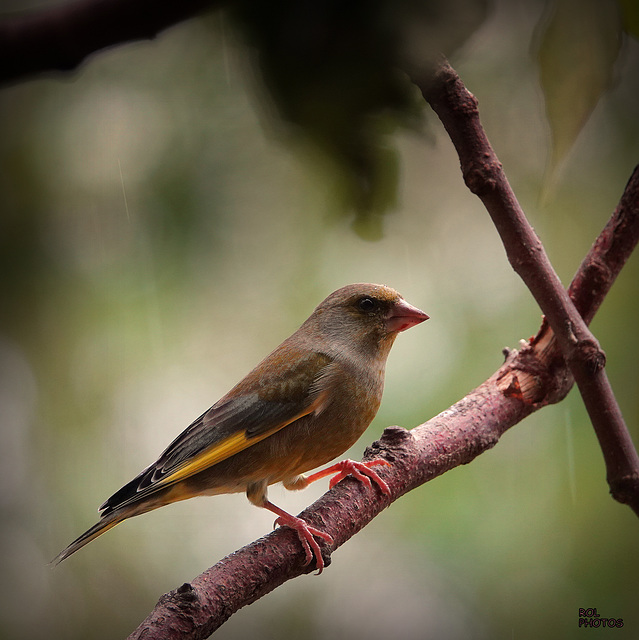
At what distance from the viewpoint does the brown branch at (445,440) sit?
2.71ft

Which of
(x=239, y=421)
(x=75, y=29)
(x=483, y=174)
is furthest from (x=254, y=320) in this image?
(x=75, y=29)

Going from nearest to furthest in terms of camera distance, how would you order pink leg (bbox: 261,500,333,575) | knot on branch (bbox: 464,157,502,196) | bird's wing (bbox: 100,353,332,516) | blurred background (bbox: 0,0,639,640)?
blurred background (bbox: 0,0,639,640) → knot on branch (bbox: 464,157,502,196) → pink leg (bbox: 261,500,333,575) → bird's wing (bbox: 100,353,332,516)

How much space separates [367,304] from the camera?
1183mm

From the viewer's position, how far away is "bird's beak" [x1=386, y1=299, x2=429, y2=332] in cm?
111

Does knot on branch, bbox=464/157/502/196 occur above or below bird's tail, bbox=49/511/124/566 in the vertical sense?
above

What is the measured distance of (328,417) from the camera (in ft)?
3.64

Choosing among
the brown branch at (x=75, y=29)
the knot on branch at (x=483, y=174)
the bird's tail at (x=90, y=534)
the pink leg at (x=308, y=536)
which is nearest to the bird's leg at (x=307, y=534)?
the pink leg at (x=308, y=536)

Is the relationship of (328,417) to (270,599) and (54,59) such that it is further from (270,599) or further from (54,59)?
(54,59)

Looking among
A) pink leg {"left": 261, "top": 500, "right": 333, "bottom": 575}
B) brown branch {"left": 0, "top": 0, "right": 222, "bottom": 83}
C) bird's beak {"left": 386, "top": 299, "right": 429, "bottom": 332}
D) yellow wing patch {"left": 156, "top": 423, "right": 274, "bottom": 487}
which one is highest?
brown branch {"left": 0, "top": 0, "right": 222, "bottom": 83}

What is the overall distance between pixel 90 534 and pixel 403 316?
579 millimetres

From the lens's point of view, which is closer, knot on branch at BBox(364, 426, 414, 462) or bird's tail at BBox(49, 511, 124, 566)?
bird's tail at BBox(49, 511, 124, 566)

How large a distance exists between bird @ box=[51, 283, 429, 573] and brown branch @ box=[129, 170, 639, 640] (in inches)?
1.8

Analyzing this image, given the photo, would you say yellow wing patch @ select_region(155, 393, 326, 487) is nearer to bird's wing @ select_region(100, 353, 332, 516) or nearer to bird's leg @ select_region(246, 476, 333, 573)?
bird's wing @ select_region(100, 353, 332, 516)

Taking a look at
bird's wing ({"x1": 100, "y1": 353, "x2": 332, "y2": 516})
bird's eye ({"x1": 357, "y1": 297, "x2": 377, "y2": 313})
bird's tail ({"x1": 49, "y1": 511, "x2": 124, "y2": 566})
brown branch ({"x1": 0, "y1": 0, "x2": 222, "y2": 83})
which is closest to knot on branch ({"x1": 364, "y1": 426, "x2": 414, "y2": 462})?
bird's wing ({"x1": 100, "y1": 353, "x2": 332, "y2": 516})
